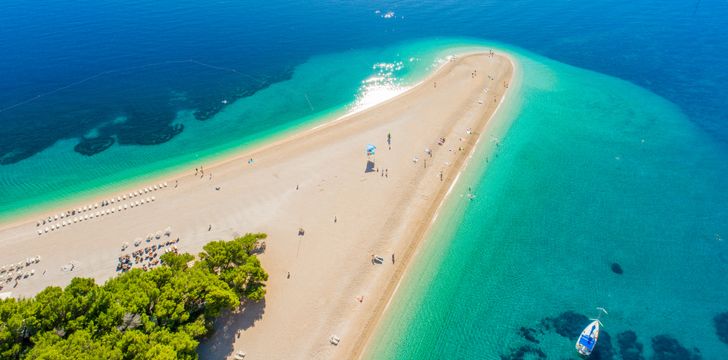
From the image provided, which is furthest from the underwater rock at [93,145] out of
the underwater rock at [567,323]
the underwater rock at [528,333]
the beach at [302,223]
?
the underwater rock at [567,323]

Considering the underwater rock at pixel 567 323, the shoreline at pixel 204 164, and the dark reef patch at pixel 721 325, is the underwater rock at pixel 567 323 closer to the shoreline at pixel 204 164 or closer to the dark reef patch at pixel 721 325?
the dark reef patch at pixel 721 325

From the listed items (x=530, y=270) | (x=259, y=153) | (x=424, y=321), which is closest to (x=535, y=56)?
(x=530, y=270)

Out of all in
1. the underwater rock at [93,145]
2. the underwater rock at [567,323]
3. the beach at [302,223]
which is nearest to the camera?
the underwater rock at [567,323]

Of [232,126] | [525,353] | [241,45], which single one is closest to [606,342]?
[525,353]

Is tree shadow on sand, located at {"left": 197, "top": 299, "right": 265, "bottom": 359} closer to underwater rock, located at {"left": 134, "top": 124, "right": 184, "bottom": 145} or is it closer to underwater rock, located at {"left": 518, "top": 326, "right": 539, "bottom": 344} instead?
underwater rock, located at {"left": 518, "top": 326, "right": 539, "bottom": 344}

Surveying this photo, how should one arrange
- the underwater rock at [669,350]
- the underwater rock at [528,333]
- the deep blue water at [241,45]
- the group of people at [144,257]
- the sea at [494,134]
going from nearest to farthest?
the underwater rock at [669,350] < the underwater rock at [528,333] < the sea at [494,134] < the group of people at [144,257] < the deep blue water at [241,45]

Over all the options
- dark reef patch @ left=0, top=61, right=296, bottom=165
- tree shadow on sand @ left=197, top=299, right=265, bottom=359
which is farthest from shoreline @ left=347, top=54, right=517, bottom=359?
dark reef patch @ left=0, top=61, right=296, bottom=165
